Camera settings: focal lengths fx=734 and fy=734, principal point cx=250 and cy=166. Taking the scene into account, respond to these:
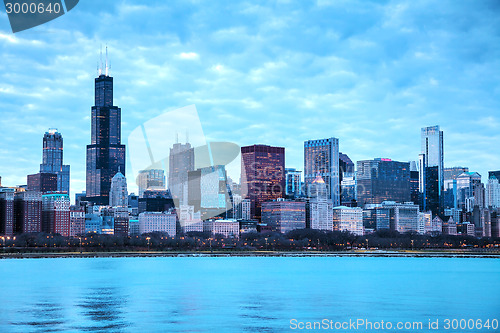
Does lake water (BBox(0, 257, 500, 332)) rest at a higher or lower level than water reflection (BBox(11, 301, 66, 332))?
lower

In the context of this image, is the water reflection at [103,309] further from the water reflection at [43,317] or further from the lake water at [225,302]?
the water reflection at [43,317]

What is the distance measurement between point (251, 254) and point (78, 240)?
44.6 metres

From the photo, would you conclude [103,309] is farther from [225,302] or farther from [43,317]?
[225,302]

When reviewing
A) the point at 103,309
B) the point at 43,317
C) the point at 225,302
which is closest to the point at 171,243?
the point at 225,302

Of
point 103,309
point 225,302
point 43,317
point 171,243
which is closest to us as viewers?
point 43,317

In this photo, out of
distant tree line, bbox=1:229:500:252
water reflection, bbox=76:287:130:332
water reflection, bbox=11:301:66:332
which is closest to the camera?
water reflection, bbox=11:301:66:332

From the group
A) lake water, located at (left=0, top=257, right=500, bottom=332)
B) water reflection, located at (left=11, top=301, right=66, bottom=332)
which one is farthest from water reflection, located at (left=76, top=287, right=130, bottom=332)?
water reflection, located at (left=11, top=301, right=66, bottom=332)

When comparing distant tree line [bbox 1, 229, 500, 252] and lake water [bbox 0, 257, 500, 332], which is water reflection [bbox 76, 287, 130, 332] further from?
distant tree line [bbox 1, 229, 500, 252]

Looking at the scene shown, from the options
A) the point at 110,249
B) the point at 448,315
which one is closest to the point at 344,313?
the point at 448,315

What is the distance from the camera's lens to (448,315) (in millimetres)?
44812

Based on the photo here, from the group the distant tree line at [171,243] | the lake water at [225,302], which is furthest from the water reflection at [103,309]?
the distant tree line at [171,243]

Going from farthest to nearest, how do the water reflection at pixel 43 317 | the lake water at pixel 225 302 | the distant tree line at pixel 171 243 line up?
1. the distant tree line at pixel 171 243
2. the lake water at pixel 225 302
3. the water reflection at pixel 43 317

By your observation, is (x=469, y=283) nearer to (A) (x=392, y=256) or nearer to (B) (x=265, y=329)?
(B) (x=265, y=329)

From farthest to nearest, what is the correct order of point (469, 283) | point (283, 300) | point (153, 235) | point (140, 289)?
point (153, 235)
point (469, 283)
point (140, 289)
point (283, 300)
